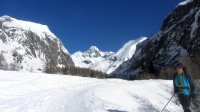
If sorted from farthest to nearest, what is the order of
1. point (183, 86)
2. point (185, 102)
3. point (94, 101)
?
point (94, 101) → point (183, 86) → point (185, 102)

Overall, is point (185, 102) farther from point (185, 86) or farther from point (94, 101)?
point (94, 101)

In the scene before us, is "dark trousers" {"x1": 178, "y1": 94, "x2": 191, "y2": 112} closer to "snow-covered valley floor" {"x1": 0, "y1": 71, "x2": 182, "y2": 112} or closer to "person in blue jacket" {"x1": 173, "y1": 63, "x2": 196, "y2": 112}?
"person in blue jacket" {"x1": 173, "y1": 63, "x2": 196, "y2": 112}

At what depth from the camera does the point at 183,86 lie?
14039 millimetres

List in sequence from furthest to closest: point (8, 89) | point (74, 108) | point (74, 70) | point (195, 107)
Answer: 1. point (74, 70)
2. point (8, 89)
3. point (195, 107)
4. point (74, 108)

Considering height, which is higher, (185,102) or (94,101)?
(94,101)

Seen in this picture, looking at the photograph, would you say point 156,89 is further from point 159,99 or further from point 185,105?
point 185,105

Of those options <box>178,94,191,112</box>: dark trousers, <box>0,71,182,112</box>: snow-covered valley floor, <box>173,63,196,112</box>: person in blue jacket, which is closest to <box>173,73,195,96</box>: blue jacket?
<box>173,63,196,112</box>: person in blue jacket

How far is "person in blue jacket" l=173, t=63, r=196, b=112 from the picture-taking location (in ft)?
45.8

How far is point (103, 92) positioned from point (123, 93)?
1.51m

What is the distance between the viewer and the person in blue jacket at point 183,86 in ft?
45.8

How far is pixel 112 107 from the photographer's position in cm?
1783

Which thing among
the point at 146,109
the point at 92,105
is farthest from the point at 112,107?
the point at 146,109

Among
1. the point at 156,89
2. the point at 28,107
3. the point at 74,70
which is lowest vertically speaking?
the point at 28,107

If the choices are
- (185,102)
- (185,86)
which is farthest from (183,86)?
(185,102)
